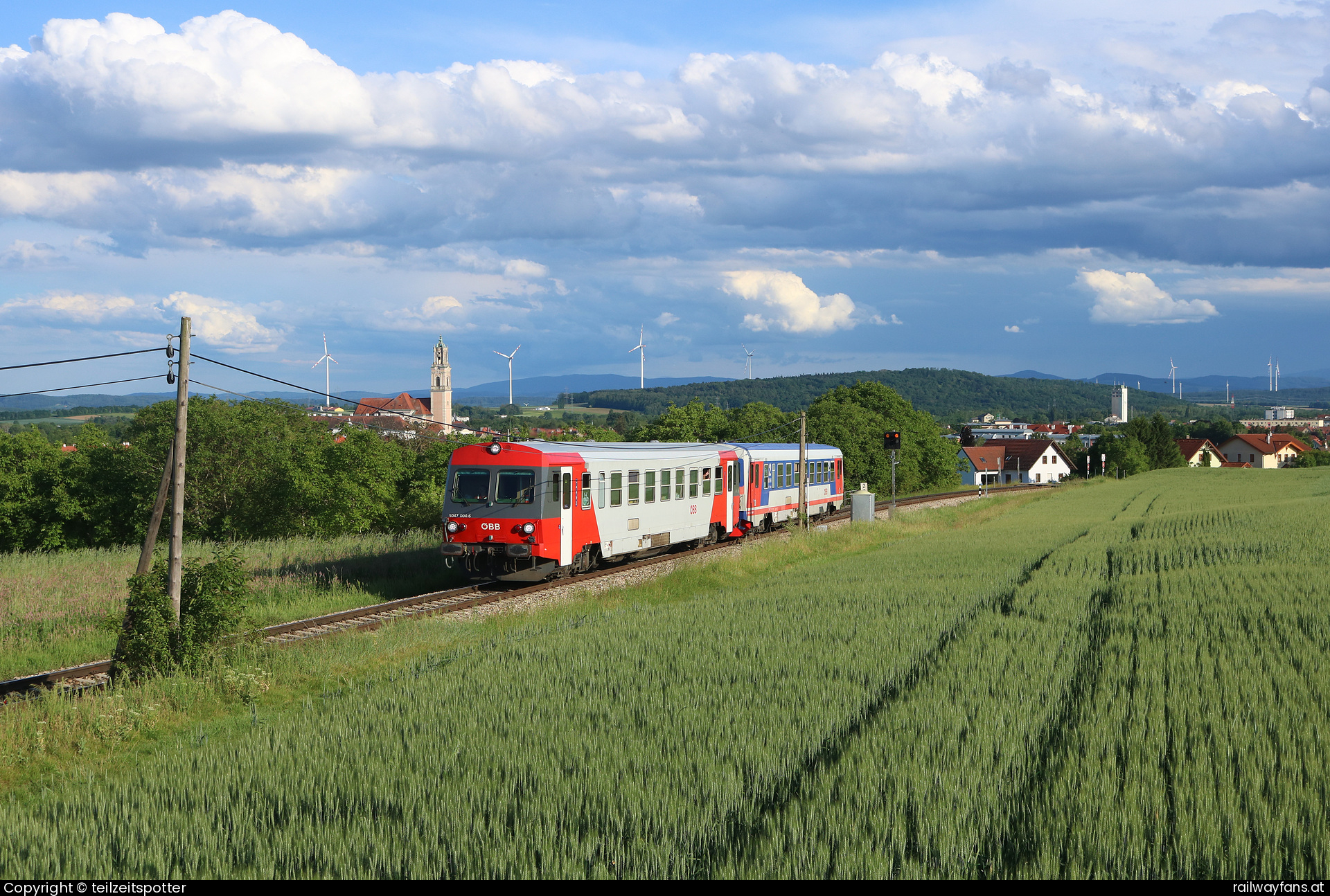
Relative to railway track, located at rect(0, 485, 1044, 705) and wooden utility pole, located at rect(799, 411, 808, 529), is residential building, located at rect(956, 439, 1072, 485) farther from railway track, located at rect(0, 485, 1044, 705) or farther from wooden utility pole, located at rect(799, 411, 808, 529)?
railway track, located at rect(0, 485, 1044, 705)

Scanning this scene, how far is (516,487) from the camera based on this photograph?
2091cm

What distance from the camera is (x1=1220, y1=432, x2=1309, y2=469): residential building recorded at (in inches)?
5778

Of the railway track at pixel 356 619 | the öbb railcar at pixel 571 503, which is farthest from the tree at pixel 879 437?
the railway track at pixel 356 619

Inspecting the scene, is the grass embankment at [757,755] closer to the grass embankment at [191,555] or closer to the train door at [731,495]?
Answer: the grass embankment at [191,555]

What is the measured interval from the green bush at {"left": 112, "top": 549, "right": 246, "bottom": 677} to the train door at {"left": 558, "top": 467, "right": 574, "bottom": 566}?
7900mm

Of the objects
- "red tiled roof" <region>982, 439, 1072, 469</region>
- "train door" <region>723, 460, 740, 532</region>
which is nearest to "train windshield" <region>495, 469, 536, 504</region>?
"train door" <region>723, 460, 740, 532</region>

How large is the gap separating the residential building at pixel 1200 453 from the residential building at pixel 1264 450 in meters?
6.47

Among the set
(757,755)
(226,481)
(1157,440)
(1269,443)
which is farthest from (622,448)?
(1269,443)

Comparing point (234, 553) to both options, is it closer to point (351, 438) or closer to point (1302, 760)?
point (1302, 760)

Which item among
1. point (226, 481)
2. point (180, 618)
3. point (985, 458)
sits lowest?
point (180, 618)

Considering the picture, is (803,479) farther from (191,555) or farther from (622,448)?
(191,555)

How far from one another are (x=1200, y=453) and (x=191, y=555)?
466 feet

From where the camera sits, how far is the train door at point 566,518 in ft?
68.7
